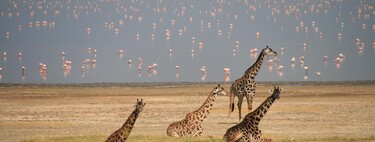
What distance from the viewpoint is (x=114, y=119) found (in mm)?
39156

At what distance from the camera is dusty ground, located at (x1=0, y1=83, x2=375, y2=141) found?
34000mm

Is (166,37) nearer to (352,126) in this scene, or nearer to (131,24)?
(131,24)

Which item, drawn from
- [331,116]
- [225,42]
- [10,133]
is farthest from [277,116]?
[225,42]

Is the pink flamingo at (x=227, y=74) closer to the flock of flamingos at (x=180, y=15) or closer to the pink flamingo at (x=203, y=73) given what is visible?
the flock of flamingos at (x=180, y=15)

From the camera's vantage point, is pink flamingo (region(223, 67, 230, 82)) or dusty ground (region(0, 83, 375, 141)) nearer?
dusty ground (region(0, 83, 375, 141))

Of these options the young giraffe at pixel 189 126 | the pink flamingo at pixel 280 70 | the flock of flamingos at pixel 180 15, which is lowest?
the young giraffe at pixel 189 126

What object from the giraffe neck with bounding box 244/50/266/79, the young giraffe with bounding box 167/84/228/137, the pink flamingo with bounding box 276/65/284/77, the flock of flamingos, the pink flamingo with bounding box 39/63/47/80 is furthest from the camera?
the flock of flamingos

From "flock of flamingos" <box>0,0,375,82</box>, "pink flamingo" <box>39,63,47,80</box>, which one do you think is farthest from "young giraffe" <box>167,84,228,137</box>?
"pink flamingo" <box>39,63,47,80</box>

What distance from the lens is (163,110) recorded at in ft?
140

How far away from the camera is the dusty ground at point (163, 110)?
112ft

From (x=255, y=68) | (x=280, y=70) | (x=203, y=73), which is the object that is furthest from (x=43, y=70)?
(x=255, y=68)

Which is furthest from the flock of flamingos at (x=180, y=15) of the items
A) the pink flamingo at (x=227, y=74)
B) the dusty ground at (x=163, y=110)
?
the dusty ground at (x=163, y=110)

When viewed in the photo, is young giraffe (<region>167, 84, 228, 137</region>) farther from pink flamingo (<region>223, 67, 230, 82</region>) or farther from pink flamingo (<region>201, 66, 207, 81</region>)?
pink flamingo (<region>201, 66, 207, 81</region>)

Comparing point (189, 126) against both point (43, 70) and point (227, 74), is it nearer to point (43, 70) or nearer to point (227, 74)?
point (227, 74)
